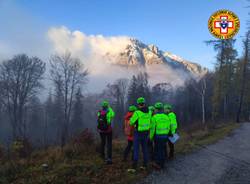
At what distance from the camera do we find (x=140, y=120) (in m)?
7.43

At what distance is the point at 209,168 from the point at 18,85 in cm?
3179

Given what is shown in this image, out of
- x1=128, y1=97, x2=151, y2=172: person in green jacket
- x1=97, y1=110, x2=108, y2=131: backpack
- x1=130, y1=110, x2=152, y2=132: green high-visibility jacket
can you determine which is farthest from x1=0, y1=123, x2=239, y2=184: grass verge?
x1=130, y1=110, x2=152, y2=132: green high-visibility jacket

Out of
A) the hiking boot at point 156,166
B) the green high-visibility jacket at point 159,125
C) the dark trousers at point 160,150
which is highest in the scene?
the green high-visibility jacket at point 159,125

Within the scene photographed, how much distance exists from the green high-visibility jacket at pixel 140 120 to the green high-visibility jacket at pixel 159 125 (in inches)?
16.6

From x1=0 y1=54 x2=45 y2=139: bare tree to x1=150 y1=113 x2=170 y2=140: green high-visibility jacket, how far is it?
28796 mm

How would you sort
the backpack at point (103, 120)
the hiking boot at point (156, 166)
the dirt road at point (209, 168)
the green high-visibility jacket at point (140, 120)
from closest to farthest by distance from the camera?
the dirt road at point (209, 168), the green high-visibility jacket at point (140, 120), the hiking boot at point (156, 166), the backpack at point (103, 120)

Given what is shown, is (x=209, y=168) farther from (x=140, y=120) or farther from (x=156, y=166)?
(x=140, y=120)

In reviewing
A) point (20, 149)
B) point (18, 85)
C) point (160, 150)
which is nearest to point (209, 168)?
point (160, 150)

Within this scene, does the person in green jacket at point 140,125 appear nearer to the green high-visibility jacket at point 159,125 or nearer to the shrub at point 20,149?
the green high-visibility jacket at point 159,125

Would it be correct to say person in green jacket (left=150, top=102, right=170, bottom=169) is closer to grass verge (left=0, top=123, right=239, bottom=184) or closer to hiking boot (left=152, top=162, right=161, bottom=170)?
hiking boot (left=152, top=162, right=161, bottom=170)

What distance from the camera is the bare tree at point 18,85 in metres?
33.0

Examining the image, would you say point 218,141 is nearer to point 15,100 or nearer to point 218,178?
point 218,178

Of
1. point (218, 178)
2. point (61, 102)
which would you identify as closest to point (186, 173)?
point (218, 178)

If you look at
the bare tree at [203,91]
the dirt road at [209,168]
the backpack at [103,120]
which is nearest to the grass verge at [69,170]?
the dirt road at [209,168]
